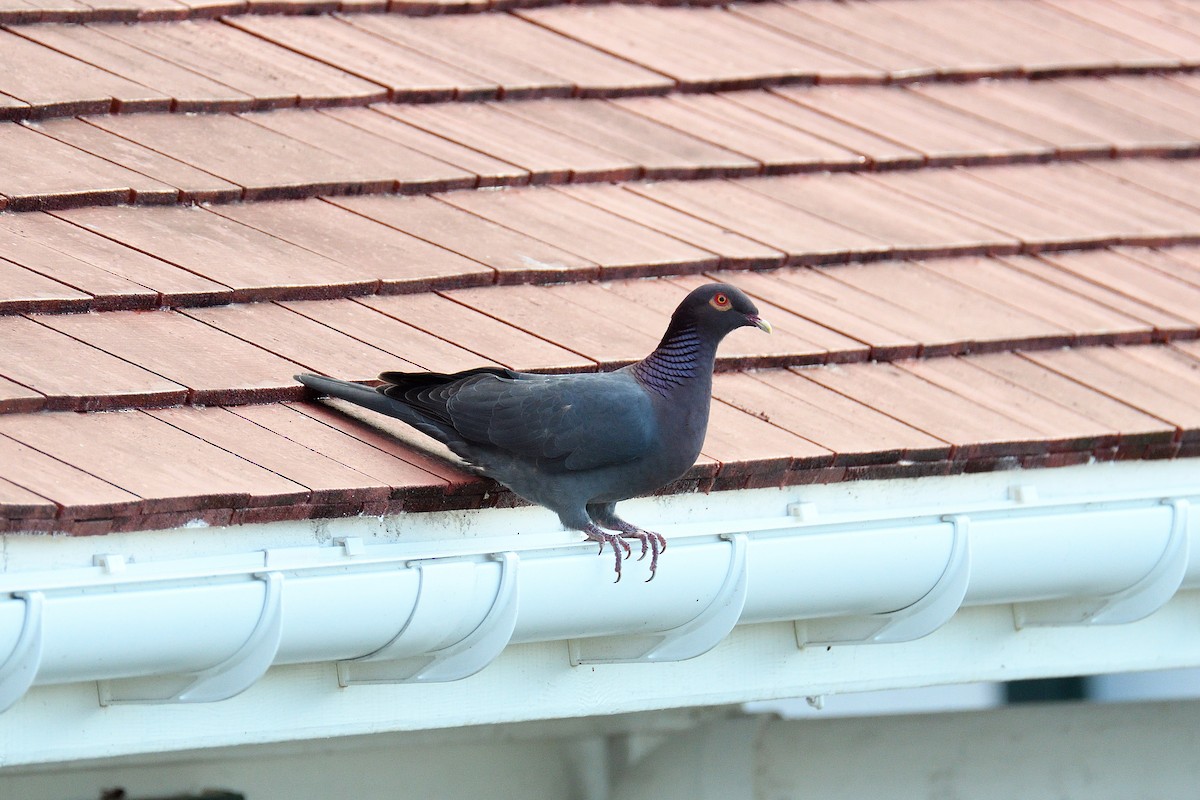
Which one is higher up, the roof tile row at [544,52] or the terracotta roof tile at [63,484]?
the roof tile row at [544,52]

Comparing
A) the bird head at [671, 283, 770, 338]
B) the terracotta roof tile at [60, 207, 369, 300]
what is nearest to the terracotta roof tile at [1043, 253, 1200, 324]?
the bird head at [671, 283, 770, 338]

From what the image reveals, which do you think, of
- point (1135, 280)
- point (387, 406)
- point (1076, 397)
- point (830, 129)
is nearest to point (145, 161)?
point (387, 406)

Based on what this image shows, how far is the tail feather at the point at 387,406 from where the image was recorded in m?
2.73

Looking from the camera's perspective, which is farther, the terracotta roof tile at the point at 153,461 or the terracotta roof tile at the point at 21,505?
the terracotta roof tile at the point at 153,461

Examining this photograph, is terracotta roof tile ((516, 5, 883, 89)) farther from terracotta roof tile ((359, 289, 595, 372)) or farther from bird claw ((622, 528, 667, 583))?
bird claw ((622, 528, 667, 583))

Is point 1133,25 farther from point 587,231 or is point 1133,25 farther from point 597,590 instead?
point 597,590

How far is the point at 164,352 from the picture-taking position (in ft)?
8.90

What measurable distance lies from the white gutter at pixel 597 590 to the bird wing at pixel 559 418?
0.15 meters

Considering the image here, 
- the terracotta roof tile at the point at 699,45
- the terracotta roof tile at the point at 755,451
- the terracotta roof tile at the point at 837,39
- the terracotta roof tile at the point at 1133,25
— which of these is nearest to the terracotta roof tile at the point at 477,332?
the terracotta roof tile at the point at 755,451

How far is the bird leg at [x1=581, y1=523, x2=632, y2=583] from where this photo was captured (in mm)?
2631

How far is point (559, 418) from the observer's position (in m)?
2.77

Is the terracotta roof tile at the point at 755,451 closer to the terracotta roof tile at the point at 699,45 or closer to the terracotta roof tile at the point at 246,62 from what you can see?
the terracotta roof tile at the point at 246,62

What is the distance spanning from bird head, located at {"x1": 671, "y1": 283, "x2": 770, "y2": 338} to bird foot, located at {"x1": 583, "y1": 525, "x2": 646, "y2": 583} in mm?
366

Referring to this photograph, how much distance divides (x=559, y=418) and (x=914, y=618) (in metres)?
0.70
